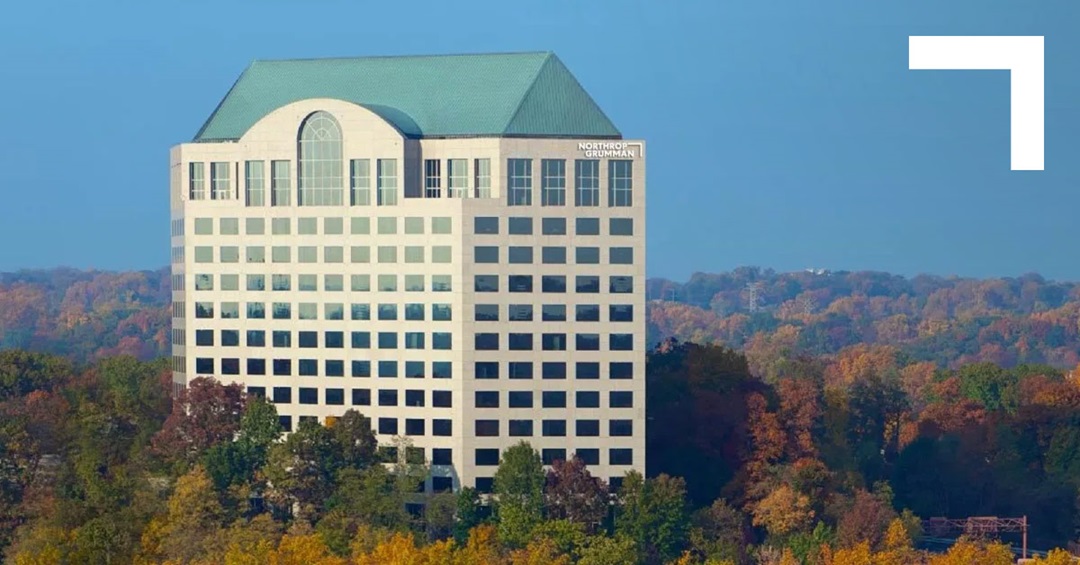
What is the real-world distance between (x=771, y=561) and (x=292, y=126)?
36.8 m

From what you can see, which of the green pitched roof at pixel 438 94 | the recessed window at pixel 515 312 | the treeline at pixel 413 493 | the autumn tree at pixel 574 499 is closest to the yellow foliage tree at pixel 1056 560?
the treeline at pixel 413 493

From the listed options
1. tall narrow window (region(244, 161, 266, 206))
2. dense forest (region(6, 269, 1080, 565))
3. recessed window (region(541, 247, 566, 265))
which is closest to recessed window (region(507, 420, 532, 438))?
dense forest (region(6, 269, 1080, 565))

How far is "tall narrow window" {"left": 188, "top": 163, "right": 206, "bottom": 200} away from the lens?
137500 mm

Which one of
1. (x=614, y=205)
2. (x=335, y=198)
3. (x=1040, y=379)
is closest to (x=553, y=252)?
(x=614, y=205)

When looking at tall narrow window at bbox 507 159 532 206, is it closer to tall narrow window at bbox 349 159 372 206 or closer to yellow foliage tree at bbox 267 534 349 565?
tall narrow window at bbox 349 159 372 206

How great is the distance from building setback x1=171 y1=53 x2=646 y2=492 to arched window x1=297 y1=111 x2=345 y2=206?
0.08 meters

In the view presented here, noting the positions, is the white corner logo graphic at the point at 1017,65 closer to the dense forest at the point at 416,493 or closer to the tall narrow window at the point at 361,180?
the dense forest at the point at 416,493

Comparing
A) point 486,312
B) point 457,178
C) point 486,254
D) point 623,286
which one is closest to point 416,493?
point 486,312

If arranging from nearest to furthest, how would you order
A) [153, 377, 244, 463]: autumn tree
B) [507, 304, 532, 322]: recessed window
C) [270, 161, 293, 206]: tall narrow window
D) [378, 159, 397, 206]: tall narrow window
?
1. [153, 377, 244, 463]: autumn tree
2. [507, 304, 532, 322]: recessed window
3. [378, 159, 397, 206]: tall narrow window
4. [270, 161, 293, 206]: tall narrow window

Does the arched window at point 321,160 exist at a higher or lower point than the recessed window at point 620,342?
higher

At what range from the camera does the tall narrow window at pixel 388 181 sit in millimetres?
132375

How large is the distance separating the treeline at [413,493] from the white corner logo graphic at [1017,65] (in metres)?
21.1

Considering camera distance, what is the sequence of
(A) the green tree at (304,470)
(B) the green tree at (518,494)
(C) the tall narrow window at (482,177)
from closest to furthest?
(B) the green tree at (518,494) → (A) the green tree at (304,470) → (C) the tall narrow window at (482,177)

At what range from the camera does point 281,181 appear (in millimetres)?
135375
